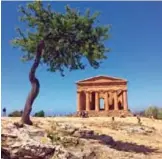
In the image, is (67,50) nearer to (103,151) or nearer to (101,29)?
(101,29)

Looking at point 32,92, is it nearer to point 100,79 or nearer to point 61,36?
point 61,36

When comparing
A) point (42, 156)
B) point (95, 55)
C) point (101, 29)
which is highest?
point (101, 29)

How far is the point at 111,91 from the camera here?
64875mm

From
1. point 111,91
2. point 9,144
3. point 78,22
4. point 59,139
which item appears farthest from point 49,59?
point 111,91

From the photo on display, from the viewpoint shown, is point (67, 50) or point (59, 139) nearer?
point (59, 139)

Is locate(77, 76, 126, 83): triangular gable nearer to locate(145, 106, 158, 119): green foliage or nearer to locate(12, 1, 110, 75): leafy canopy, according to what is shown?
locate(145, 106, 158, 119): green foliage

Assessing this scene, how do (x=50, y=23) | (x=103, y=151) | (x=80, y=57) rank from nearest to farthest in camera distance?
1. (x=103, y=151)
2. (x=50, y=23)
3. (x=80, y=57)

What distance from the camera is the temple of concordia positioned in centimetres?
6375

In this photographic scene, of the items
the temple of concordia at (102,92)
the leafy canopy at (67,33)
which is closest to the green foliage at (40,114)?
the temple of concordia at (102,92)

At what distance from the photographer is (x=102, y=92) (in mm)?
65812

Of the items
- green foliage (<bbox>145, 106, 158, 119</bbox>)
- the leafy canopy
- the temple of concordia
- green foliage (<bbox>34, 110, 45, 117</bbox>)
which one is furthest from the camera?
the temple of concordia

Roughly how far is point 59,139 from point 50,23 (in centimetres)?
740

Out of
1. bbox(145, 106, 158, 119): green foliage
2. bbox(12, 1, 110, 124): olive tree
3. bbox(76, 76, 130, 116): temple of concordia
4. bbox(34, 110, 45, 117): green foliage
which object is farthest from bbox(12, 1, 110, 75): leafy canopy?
bbox(76, 76, 130, 116): temple of concordia

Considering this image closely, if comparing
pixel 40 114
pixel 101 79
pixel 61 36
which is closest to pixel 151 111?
pixel 101 79
